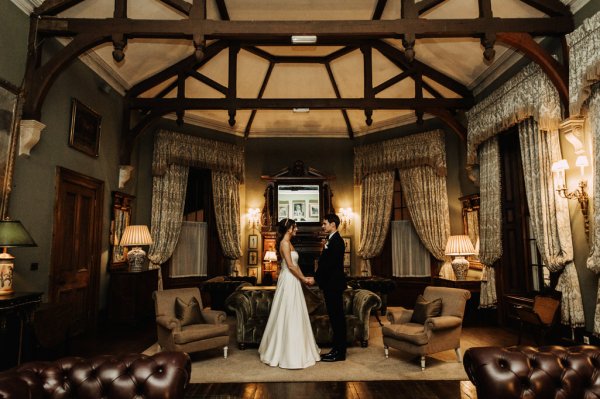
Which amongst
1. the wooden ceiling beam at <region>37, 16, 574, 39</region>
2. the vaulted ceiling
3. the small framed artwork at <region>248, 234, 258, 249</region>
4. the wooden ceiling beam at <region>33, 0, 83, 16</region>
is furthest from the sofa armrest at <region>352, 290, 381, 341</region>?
the wooden ceiling beam at <region>33, 0, 83, 16</region>

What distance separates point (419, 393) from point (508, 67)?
526cm

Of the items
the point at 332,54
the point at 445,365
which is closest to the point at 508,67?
the point at 332,54

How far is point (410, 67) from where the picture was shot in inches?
283

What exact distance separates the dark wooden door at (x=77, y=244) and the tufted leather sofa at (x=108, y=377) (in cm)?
350

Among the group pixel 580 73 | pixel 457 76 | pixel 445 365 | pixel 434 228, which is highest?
pixel 457 76

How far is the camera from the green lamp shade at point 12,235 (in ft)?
11.8

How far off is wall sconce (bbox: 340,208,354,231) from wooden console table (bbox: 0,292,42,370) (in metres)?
6.82

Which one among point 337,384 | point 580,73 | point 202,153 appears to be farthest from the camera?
point 202,153

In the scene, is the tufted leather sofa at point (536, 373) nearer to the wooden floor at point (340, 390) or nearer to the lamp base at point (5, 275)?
the wooden floor at point (340, 390)

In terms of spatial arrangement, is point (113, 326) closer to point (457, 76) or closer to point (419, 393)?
point (419, 393)

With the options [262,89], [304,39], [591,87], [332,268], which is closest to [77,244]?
[332,268]

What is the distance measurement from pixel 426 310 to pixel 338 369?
1295 millimetres

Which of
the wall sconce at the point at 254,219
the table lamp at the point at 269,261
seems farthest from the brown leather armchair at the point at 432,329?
the wall sconce at the point at 254,219

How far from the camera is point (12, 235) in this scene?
3.67 metres
